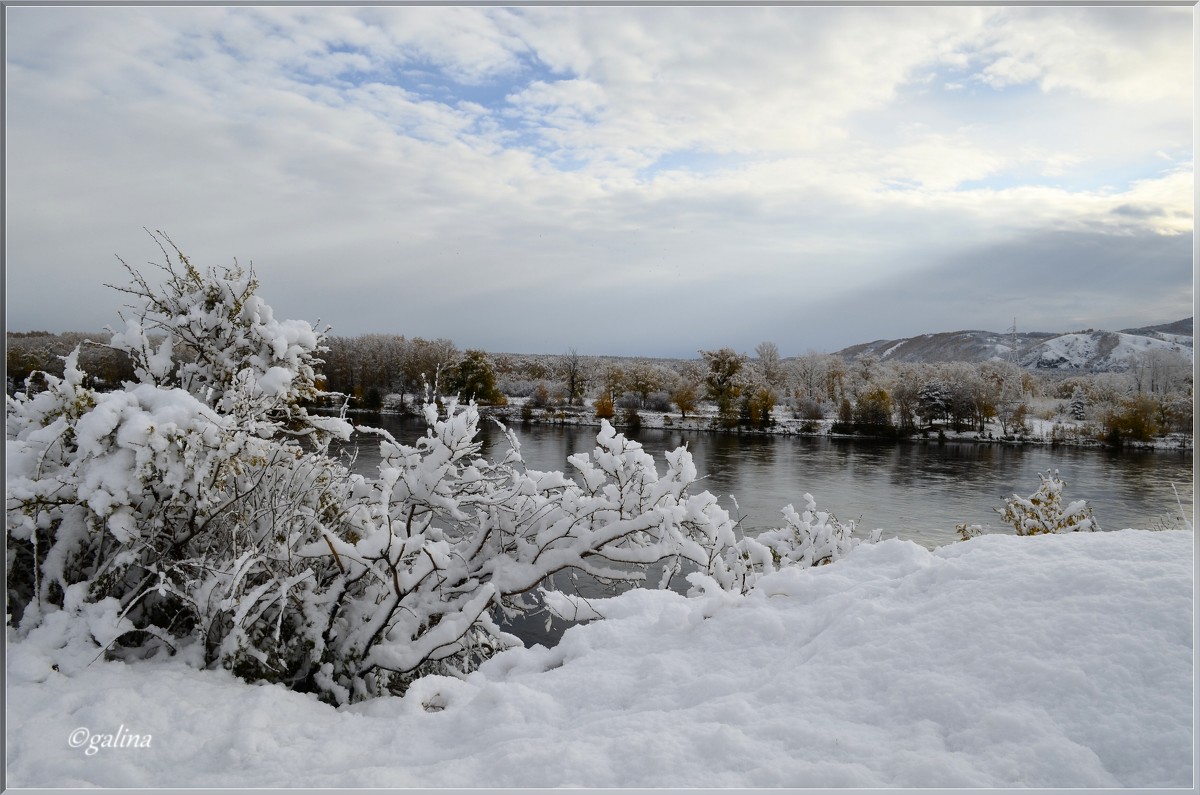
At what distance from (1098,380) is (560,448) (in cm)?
2712

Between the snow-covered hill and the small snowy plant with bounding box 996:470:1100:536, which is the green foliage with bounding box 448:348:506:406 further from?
the small snowy plant with bounding box 996:470:1100:536

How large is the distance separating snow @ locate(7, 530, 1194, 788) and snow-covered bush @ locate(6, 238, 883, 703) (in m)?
0.44

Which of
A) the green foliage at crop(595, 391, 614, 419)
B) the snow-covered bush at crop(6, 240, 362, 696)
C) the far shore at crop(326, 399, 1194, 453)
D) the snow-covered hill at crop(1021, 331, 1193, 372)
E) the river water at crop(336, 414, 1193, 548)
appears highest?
the snow-covered hill at crop(1021, 331, 1193, 372)

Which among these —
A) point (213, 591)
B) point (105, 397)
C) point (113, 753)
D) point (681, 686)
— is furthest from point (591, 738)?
point (105, 397)

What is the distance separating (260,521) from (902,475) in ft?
Answer: 91.2

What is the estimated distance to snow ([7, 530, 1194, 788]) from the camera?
2098 mm

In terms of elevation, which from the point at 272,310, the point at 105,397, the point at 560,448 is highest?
the point at 272,310

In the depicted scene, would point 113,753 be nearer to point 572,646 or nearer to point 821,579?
point 572,646

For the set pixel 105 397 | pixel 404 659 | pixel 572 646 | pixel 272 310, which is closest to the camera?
pixel 572 646

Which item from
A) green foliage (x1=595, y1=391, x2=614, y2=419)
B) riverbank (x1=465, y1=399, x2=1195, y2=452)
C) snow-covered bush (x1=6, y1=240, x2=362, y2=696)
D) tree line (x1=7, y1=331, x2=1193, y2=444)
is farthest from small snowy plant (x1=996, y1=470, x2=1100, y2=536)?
green foliage (x1=595, y1=391, x2=614, y2=419)

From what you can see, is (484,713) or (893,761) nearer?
(893,761)

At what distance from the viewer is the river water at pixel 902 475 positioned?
19.5 m

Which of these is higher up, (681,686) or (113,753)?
(681,686)

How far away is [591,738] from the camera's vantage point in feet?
7.69
